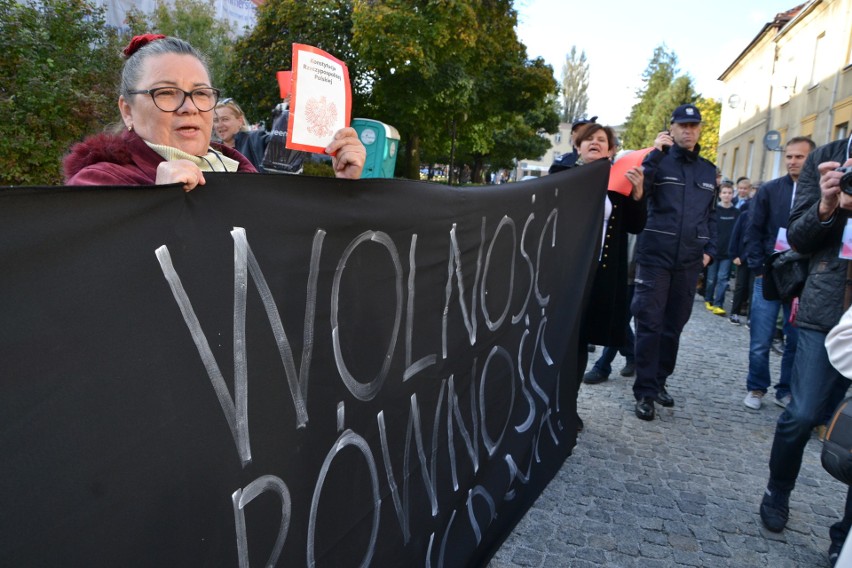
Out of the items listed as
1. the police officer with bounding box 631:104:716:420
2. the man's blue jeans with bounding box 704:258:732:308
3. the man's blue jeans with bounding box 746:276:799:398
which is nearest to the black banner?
the police officer with bounding box 631:104:716:420

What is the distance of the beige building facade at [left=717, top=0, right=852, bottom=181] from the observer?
19141 mm

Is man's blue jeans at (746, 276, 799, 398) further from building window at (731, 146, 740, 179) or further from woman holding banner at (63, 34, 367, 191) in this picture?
building window at (731, 146, 740, 179)

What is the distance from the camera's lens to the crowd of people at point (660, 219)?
163 cm

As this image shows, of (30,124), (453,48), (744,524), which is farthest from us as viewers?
(453,48)

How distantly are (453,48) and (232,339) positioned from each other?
17278 mm

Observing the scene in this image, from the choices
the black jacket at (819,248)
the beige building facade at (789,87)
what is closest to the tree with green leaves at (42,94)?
the black jacket at (819,248)

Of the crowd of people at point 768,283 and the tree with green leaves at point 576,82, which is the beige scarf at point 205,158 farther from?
the tree with green leaves at point 576,82

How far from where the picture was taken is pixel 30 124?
26.2 ft

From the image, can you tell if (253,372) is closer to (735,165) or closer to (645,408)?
(645,408)

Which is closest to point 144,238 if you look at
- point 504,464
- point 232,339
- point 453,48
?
point 232,339

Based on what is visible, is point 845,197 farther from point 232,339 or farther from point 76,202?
point 76,202

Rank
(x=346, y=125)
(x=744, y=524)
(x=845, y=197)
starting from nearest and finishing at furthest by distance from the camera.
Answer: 1. (x=346, y=125)
2. (x=845, y=197)
3. (x=744, y=524)

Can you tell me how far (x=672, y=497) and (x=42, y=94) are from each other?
8469 millimetres

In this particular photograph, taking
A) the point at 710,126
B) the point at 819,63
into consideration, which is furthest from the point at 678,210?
the point at 710,126
